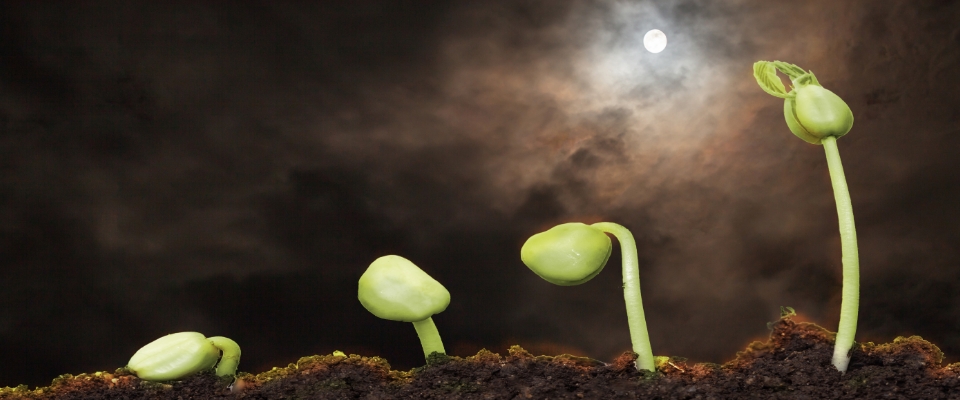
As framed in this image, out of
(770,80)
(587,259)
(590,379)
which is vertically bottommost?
(590,379)

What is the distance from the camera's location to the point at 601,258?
2.83 ft

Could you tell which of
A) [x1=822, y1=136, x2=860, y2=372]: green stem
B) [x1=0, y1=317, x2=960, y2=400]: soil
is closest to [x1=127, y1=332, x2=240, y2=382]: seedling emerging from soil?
[x1=0, y1=317, x2=960, y2=400]: soil

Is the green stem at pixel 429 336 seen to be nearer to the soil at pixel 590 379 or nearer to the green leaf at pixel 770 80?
the soil at pixel 590 379

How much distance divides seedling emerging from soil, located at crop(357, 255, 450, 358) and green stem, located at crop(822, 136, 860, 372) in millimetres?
436

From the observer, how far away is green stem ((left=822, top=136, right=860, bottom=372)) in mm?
838

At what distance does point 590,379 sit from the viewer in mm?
838

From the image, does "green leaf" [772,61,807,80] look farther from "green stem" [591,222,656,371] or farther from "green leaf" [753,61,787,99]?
"green stem" [591,222,656,371]

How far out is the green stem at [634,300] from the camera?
86 cm

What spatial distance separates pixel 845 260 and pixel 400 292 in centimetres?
49

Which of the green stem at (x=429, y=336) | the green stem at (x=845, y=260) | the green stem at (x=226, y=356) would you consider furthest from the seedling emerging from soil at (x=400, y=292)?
the green stem at (x=845, y=260)

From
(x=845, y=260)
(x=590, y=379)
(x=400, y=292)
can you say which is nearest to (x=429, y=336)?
(x=400, y=292)

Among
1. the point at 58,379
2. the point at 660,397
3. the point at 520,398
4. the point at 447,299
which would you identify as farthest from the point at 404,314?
the point at 58,379

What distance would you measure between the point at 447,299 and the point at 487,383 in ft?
0.33

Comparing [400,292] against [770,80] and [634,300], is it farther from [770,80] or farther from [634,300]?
[770,80]
